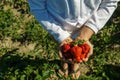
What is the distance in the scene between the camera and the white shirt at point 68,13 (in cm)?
381

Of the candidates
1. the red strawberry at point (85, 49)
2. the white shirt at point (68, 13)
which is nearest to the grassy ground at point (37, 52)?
the red strawberry at point (85, 49)

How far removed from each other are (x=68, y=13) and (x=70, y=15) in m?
0.05

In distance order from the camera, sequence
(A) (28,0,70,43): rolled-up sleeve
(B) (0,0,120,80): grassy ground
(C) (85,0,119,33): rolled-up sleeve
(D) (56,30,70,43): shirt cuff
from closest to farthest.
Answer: (C) (85,0,119,33): rolled-up sleeve, (A) (28,0,70,43): rolled-up sleeve, (D) (56,30,70,43): shirt cuff, (B) (0,0,120,80): grassy ground

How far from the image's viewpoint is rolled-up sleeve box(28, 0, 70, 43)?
3898 millimetres

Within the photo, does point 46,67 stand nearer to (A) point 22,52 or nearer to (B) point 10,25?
(A) point 22,52

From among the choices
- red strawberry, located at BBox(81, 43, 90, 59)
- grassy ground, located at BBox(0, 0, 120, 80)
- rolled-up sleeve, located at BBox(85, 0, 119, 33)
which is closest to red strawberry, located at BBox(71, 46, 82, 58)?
red strawberry, located at BBox(81, 43, 90, 59)

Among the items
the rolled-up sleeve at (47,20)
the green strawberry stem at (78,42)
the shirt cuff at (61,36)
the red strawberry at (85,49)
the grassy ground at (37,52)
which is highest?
the rolled-up sleeve at (47,20)

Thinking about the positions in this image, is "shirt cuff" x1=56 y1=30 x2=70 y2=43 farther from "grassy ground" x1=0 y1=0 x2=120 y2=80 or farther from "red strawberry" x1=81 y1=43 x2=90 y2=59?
"grassy ground" x1=0 y1=0 x2=120 y2=80

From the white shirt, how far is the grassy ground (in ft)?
3.08

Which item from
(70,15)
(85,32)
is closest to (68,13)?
(70,15)

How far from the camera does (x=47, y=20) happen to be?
4027mm

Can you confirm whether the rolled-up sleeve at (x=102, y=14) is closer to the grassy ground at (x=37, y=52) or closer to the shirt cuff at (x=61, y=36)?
the shirt cuff at (x=61, y=36)

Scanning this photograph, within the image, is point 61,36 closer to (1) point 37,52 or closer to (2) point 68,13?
(2) point 68,13

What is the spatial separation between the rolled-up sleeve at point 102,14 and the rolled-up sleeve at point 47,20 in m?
0.34
